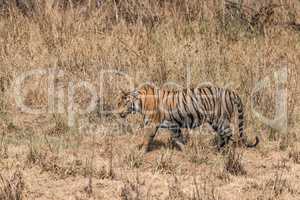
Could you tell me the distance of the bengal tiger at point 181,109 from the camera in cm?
548

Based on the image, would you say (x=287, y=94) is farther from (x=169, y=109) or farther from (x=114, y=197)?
(x=114, y=197)

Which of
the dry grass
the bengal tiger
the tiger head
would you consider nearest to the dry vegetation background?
the dry grass

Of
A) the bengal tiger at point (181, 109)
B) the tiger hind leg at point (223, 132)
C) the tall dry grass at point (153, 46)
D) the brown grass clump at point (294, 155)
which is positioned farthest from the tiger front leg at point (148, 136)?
the brown grass clump at point (294, 155)

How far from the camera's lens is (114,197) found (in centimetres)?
464

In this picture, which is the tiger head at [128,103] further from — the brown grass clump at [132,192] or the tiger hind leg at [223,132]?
the brown grass clump at [132,192]

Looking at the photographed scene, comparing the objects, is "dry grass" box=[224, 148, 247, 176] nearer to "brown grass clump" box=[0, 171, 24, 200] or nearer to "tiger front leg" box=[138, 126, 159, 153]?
"tiger front leg" box=[138, 126, 159, 153]

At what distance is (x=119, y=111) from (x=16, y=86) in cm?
183

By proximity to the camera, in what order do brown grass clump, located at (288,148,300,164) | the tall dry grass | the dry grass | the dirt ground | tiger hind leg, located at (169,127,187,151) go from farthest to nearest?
1. the tall dry grass
2. tiger hind leg, located at (169,127,187,151)
3. brown grass clump, located at (288,148,300,164)
4. the dry grass
5. the dirt ground

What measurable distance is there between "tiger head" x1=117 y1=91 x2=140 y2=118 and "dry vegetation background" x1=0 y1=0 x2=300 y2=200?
379 millimetres

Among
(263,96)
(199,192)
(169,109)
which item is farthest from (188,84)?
(199,192)

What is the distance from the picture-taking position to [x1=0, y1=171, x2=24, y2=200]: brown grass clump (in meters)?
4.45

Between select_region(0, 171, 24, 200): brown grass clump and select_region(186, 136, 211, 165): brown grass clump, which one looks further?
select_region(186, 136, 211, 165): brown grass clump

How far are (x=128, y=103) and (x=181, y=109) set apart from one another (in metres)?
0.49

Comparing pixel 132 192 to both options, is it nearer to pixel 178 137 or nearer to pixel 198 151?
pixel 198 151
